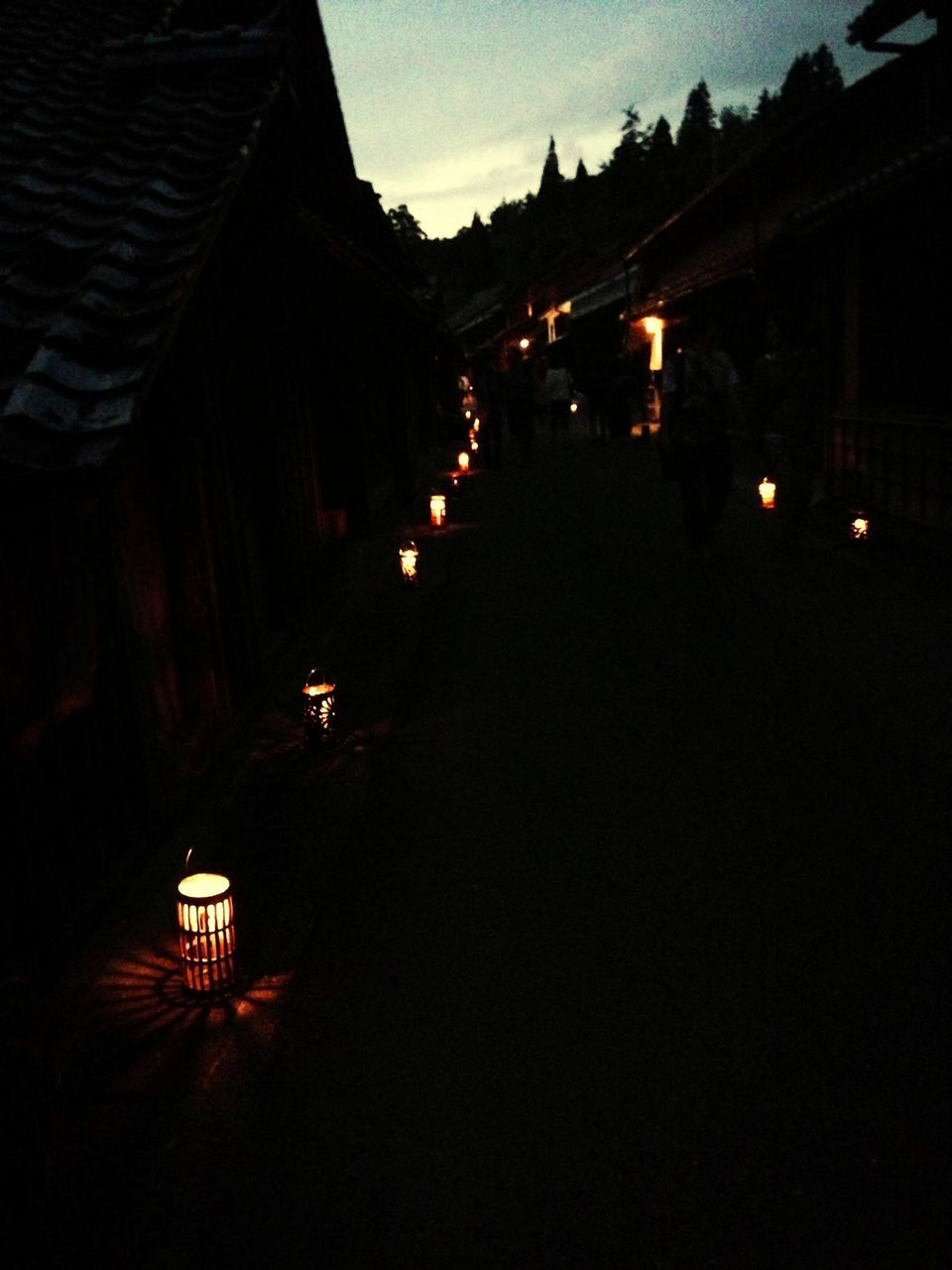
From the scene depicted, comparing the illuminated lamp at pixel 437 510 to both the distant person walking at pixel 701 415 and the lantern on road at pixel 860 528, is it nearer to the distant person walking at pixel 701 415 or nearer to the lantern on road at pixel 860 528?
the distant person walking at pixel 701 415

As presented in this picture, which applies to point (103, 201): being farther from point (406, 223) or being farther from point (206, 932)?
point (406, 223)

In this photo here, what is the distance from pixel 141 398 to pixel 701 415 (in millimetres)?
8908

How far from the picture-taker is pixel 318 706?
6770 mm

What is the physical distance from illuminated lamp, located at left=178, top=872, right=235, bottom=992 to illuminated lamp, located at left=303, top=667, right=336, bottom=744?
2.60 m

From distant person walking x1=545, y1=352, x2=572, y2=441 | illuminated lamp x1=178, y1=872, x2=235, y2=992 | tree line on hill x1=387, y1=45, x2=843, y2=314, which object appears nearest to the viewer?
illuminated lamp x1=178, y1=872, x2=235, y2=992

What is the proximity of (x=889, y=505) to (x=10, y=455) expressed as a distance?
12072mm

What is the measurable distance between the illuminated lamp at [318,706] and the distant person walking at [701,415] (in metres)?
6.21

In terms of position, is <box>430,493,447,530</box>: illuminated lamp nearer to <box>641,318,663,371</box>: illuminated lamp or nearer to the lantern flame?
the lantern flame

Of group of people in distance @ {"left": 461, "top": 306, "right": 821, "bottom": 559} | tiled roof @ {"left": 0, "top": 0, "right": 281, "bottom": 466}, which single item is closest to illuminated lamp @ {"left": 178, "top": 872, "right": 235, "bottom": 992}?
tiled roof @ {"left": 0, "top": 0, "right": 281, "bottom": 466}

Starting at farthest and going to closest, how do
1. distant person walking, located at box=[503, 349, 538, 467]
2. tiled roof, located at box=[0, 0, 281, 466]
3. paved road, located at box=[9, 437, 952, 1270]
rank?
distant person walking, located at box=[503, 349, 538, 467] → tiled roof, located at box=[0, 0, 281, 466] → paved road, located at box=[9, 437, 952, 1270]

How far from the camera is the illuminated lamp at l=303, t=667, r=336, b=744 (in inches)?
266

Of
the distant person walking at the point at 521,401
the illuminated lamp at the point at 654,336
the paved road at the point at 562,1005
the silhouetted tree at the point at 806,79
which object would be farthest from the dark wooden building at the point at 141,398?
the silhouetted tree at the point at 806,79

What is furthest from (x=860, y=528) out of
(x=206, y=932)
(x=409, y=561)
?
(x=206, y=932)

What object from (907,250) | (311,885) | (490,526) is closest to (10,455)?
(311,885)
